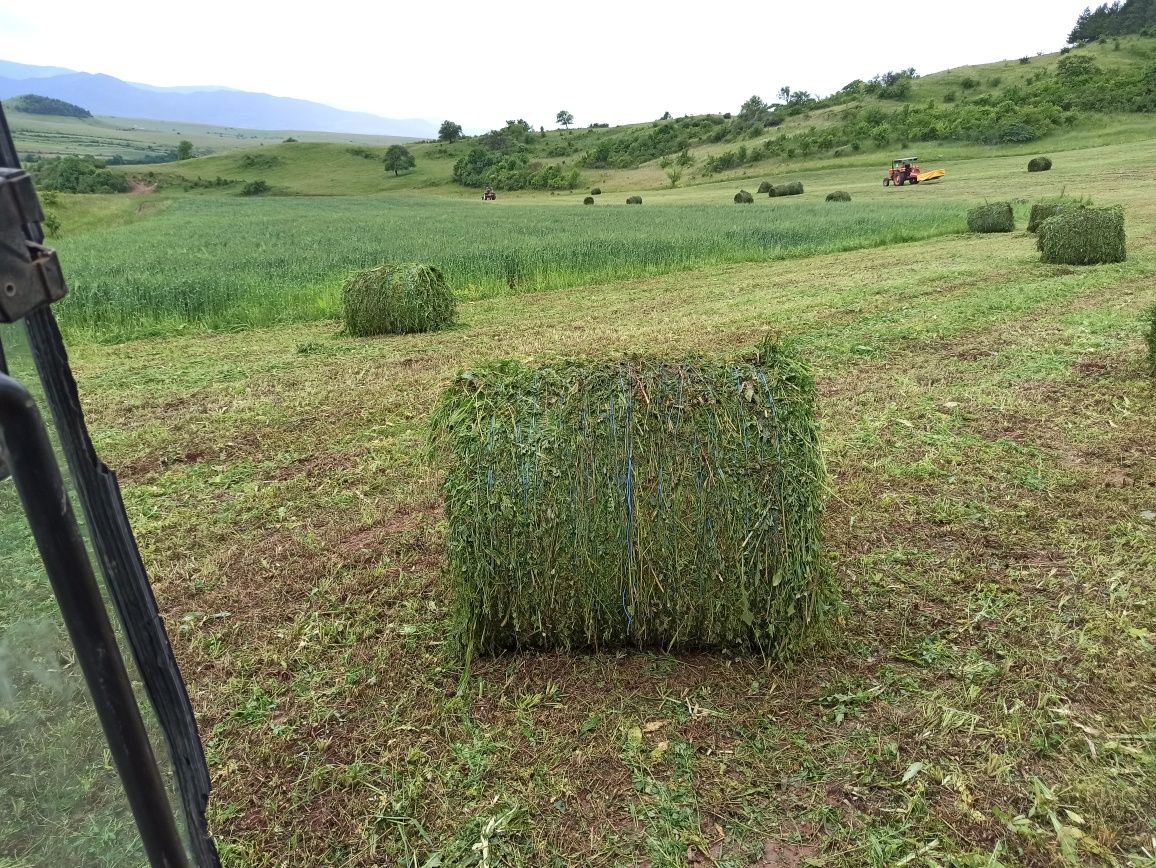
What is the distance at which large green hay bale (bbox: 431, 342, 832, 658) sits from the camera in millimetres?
3588

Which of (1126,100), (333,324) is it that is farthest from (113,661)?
(1126,100)

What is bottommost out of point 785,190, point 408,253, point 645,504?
point 645,504

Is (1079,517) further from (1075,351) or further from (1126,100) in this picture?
(1126,100)

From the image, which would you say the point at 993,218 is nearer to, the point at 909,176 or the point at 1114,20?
the point at 909,176

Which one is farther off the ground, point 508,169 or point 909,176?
point 508,169

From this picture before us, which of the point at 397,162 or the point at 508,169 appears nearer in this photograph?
the point at 508,169

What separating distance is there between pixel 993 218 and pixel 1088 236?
22.5 ft

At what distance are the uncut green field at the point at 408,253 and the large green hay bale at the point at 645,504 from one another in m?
10.6

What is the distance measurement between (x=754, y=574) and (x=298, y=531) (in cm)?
334

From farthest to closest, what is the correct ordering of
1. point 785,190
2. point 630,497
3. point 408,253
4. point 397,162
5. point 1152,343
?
point 397,162 < point 785,190 < point 408,253 < point 1152,343 < point 630,497

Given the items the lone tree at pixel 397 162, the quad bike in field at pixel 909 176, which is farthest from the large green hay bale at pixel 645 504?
the lone tree at pixel 397 162

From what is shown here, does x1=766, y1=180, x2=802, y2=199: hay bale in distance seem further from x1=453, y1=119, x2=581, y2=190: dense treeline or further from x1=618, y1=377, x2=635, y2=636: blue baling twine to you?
x1=618, y1=377, x2=635, y2=636: blue baling twine

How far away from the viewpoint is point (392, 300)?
37.0ft

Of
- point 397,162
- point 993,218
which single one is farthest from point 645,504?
point 397,162
